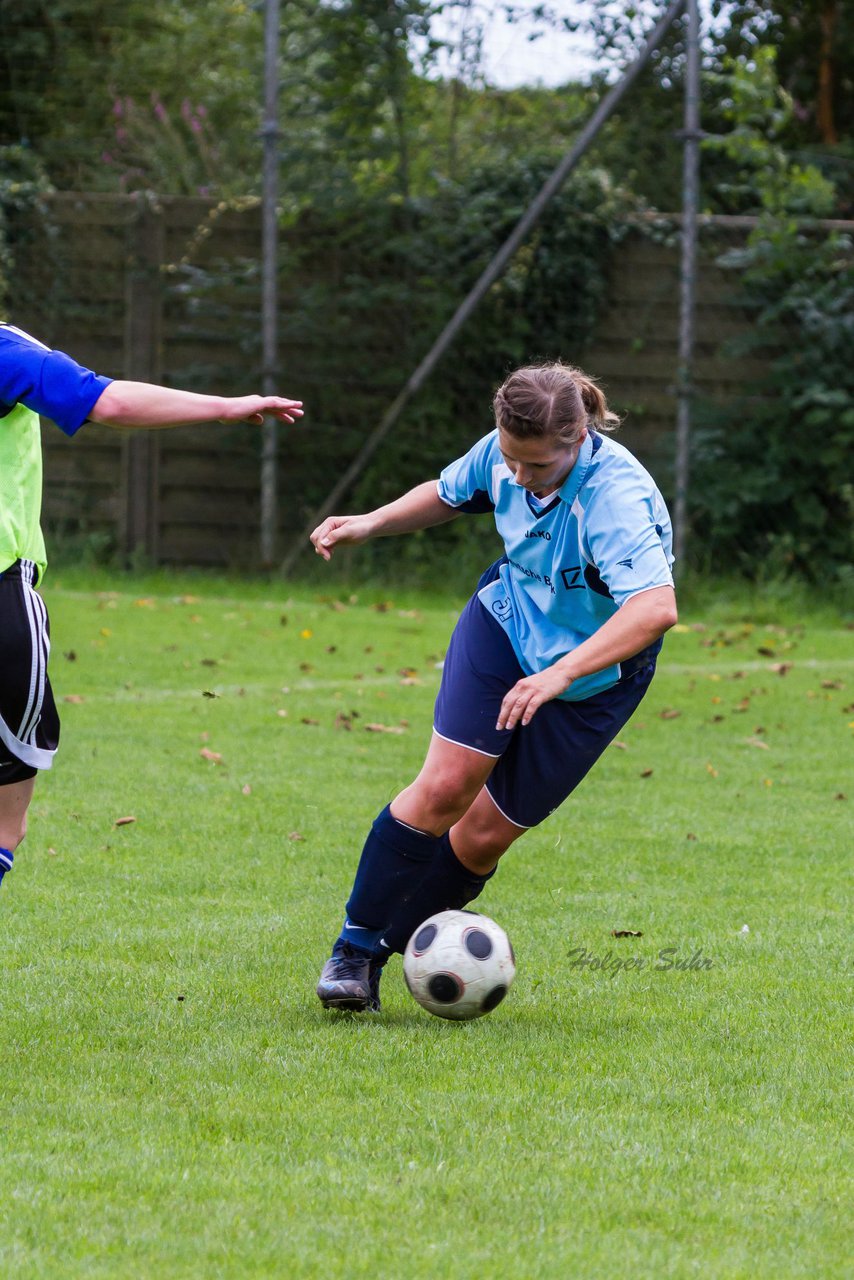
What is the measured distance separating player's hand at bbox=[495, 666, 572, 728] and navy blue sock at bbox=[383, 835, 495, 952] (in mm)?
935

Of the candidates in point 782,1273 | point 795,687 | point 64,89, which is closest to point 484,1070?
point 782,1273

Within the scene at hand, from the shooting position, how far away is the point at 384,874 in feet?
14.1

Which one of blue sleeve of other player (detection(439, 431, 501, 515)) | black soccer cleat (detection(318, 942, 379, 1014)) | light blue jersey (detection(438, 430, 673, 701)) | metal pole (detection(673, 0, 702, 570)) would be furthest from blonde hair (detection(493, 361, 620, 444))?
metal pole (detection(673, 0, 702, 570))

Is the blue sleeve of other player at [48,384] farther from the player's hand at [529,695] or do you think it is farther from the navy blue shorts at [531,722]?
the navy blue shorts at [531,722]

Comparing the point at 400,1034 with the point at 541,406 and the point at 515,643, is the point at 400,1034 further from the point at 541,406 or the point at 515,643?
the point at 541,406

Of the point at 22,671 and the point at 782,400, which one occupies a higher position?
the point at 782,400

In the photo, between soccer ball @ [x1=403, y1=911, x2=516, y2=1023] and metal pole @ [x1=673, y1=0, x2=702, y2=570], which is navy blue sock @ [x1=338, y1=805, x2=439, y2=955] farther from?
metal pole @ [x1=673, y1=0, x2=702, y2=570]

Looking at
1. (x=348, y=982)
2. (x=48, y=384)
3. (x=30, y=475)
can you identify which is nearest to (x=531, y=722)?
(x=348, y=982)

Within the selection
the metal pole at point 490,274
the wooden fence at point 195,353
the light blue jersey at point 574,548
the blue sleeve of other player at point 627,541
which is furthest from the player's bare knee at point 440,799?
the wooden fence at point 195,353

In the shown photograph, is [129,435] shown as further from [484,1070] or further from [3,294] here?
[484,1070]

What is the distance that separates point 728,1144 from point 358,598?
394 inches

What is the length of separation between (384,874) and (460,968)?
1.25 ft

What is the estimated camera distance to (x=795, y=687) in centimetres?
1001

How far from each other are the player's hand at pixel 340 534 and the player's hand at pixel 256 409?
1.97ft
